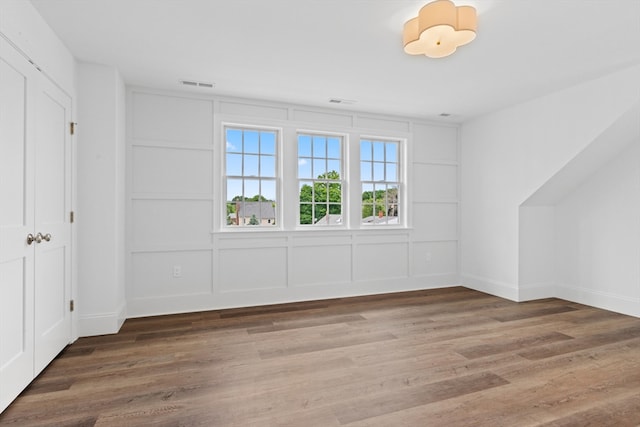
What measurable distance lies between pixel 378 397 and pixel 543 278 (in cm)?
381

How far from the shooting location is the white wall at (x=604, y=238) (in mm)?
3977

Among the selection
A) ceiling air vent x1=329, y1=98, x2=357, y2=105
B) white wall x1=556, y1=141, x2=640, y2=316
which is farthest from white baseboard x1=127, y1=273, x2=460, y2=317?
ceiling air vent x1=329, y1=98, x2=357, y2=105

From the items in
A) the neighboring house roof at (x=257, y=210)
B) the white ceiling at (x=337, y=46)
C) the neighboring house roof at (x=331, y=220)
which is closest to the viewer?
the white ceiling at (x=337, y=46)

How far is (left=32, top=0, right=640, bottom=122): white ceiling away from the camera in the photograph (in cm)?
244

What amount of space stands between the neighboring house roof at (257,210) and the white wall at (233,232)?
21 centimetres

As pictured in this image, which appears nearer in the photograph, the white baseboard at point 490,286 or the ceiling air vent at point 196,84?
the ceiling air vent at point 196,84

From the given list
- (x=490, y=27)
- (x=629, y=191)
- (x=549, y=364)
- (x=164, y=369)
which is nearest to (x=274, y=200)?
(x=164, y=369)

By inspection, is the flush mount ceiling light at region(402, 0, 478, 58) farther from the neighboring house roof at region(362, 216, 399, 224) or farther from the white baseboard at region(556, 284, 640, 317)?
the white baseboard at region(556, 284, 640, 317)

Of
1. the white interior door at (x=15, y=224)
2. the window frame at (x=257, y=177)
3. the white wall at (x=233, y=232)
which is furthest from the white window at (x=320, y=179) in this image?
the white interior door at (x=15, y=224)

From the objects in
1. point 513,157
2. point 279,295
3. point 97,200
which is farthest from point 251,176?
point 513,157

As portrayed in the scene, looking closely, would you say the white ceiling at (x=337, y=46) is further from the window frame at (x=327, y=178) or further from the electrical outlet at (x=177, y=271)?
the electrical outlet at (x=177, y=271)

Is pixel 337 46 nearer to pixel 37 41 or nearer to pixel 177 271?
pixel 37 41

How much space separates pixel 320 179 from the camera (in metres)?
4.84

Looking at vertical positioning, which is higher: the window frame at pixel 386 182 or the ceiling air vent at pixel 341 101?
the ceiling air vent at pixel 341 101
